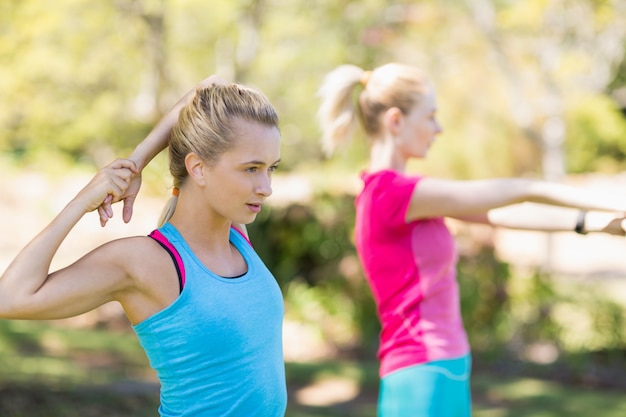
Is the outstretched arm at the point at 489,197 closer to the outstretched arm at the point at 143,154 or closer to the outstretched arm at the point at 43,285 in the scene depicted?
the outstretched arm at the point at 143,154

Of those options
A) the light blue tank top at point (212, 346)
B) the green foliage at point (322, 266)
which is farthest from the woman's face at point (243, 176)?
the green foliage at point (322, 266)

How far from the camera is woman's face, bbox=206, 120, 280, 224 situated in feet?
6.55

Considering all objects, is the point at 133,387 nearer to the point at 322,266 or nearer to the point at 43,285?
the point at 322,266

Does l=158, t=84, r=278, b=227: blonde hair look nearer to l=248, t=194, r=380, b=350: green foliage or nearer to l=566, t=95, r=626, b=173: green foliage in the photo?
l=248, t=194, r=380, b=350: green foliage

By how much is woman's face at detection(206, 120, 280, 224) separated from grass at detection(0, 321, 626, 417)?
148 inches

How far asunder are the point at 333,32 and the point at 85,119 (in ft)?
21.7

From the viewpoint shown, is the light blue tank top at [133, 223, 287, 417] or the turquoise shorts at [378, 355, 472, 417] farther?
the turquoise shorts at [378, 355, 472, 417]

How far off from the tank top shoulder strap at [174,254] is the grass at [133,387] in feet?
12.2

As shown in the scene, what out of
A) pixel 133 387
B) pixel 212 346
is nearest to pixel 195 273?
pixel 212 346

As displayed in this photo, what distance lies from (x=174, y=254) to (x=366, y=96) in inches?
58.1

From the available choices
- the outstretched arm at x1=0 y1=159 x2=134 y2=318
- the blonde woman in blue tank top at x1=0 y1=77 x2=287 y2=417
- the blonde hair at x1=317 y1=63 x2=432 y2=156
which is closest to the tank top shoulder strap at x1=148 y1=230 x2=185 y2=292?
the blonde woman in blue tank top at x1=0 y1=77 x2=287 y2=417

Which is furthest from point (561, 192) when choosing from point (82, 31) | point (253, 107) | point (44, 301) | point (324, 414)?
point (82, 31)

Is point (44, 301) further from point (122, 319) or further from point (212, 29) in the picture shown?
point (212, 29)

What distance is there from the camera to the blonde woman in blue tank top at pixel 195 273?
1837 mm
